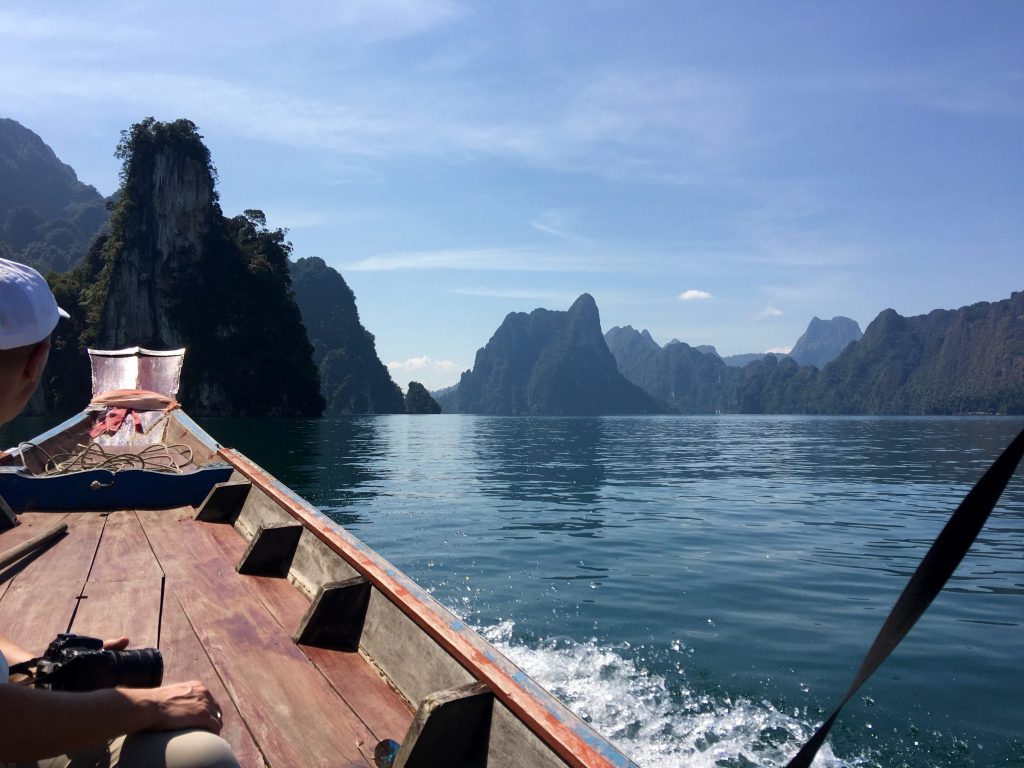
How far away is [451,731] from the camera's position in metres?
2.23

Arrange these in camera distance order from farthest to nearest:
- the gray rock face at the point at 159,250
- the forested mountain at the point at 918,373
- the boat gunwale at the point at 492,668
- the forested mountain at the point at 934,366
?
1. the forested mountain at the point at 918,373
2. the forested mountain at the point at 934,366
3. the gray rock face at the point at 159,250
4. the boat gunwale at the point at 492,668

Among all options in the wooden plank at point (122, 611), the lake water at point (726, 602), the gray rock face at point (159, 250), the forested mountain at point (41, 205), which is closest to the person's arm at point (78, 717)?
the wooden plank at point (122, 611)

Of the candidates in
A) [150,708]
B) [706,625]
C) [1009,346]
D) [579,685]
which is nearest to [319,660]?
[150,708]

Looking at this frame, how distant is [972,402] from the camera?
4830 inches

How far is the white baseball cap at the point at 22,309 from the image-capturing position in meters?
1.25

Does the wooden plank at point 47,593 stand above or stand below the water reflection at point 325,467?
above

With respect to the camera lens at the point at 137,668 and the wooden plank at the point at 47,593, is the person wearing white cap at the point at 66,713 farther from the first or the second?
the wooden plank at the point at 47,593

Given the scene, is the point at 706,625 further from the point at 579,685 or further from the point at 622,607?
the point at 579,685

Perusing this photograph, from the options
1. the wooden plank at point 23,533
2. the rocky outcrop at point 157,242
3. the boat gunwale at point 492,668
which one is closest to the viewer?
the boat gunwale at point 492,668

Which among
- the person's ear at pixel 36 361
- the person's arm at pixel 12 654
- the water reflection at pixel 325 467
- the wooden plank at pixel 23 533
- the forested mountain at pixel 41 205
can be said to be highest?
the forested mountain at pixel 41 205

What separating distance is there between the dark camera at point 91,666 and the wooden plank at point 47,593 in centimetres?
133

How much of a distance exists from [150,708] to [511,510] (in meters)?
11.8

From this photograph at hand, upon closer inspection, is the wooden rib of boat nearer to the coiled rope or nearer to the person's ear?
the coiled rope

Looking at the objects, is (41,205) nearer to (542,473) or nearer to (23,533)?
(542,473)
